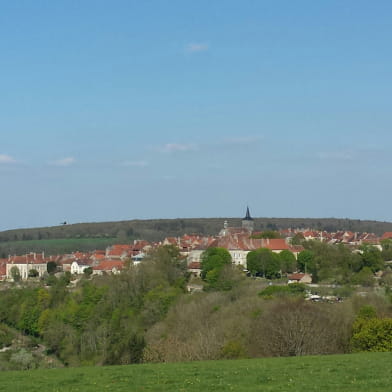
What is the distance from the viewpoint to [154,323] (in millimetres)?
56188

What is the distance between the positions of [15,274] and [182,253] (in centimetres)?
2059

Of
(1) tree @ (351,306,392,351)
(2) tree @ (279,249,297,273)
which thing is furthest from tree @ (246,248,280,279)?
(1) tree @ (351,306,392,351)

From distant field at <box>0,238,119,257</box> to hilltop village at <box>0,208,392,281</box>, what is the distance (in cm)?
3428

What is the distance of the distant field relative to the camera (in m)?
152

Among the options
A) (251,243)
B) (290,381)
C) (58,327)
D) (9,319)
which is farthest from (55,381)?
(251,243)

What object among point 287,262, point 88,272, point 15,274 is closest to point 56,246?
point 15,274

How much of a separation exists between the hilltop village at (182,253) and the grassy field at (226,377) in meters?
56.5

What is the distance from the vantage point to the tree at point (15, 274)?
99.9m

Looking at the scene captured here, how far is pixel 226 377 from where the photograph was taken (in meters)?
18.6

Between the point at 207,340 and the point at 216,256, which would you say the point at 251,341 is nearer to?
the point at 207,340

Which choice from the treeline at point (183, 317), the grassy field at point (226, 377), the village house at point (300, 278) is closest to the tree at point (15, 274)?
the treeline at point (183, 317)

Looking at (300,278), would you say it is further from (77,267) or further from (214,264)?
(77,267)

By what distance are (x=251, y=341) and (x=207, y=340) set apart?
1.89m

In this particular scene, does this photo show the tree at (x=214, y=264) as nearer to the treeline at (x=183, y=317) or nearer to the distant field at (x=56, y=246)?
the treeline at (x=183, y=317)
